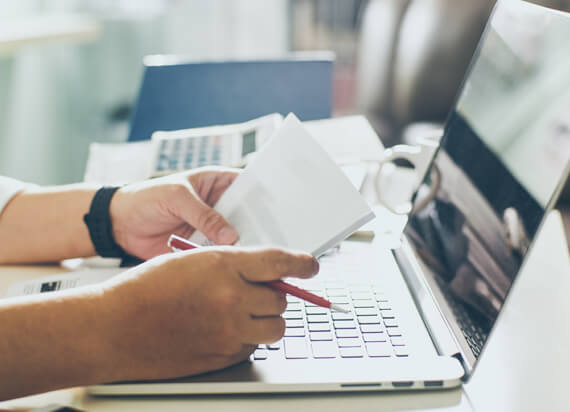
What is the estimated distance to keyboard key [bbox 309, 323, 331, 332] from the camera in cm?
48

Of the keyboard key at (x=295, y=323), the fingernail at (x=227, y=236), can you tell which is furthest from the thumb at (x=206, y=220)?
the keyboard key at (x=295, y=323)

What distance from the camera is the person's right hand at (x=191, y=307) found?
385 millimetres

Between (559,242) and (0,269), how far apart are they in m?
0.75

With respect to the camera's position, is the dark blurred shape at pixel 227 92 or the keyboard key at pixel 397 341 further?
the dark blurred shape at pixel 227 92

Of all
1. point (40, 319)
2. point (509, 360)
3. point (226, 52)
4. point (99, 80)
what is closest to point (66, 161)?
point (99, 80)

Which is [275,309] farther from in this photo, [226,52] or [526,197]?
[226,52]

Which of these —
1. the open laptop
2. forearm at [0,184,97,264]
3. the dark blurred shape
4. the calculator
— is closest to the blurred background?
the dark blurred shape

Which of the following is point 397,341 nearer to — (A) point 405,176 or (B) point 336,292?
(B) point 336,292

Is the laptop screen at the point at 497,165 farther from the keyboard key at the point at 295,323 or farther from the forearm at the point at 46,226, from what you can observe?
the forearm at the point at 46,226

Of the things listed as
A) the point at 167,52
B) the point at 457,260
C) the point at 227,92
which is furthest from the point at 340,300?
the point at 167,52

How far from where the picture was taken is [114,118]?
6.93 ft

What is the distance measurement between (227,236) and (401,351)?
21cm

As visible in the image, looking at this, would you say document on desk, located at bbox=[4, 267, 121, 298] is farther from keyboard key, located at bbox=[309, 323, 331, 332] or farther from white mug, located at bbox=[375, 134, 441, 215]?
white mug, located at bbox=[375, 134, 441, 215]

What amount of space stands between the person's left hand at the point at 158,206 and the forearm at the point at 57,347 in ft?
0.63
